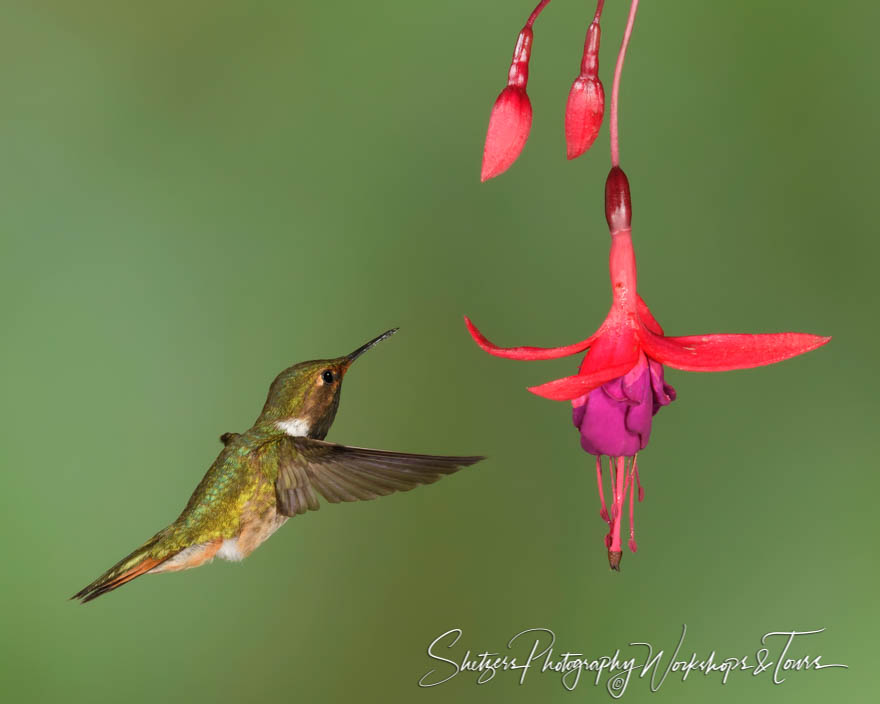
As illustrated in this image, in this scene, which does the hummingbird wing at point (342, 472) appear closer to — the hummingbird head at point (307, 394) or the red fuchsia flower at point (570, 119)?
the hummingbird head at point (307, 394)

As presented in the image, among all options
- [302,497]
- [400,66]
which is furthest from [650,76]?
[302,497]

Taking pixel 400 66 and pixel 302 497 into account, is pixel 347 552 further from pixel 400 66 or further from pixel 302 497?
pixel 400 66

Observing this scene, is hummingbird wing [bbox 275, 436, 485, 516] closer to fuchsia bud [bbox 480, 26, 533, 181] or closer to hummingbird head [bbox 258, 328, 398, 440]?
hummingbird head [bbox 258, 328, 398, 440]

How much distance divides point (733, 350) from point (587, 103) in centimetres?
26

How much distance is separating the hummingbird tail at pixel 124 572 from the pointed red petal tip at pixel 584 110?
755mm

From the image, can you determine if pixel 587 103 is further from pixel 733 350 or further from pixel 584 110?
pixel 733 350

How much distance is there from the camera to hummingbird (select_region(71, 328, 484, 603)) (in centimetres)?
112

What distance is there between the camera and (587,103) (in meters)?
0.83

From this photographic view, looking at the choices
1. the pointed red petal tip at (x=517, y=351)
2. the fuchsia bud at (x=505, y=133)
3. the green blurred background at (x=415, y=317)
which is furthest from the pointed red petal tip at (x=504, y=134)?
the green blurred background at (x=415, y=317)

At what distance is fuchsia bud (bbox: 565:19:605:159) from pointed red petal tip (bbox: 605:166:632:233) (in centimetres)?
4

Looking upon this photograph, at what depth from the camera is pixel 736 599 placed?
5.76 ft

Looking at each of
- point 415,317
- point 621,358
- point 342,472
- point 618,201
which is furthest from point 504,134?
point 415,317

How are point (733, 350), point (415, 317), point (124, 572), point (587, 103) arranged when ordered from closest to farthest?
1. point (733, 350)
2. point (587, 103)
3. point (124, 572)
4. point (415, 317)

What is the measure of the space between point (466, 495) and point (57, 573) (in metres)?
0.79
